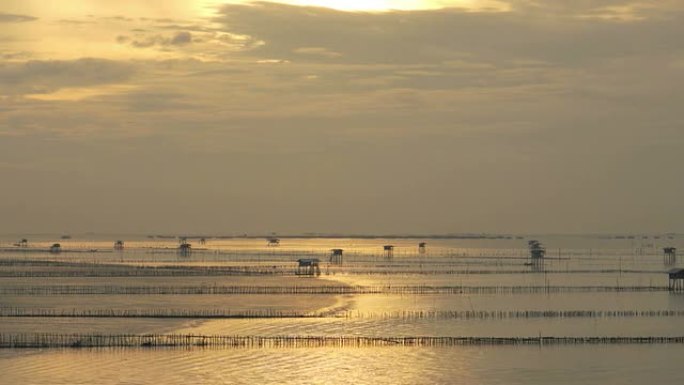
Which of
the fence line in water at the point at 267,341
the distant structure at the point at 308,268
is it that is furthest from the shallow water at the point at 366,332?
the distant structure at the point at 308,268

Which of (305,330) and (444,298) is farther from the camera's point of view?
(444,298)

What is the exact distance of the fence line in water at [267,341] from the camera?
43.5m

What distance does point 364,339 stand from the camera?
147 feet

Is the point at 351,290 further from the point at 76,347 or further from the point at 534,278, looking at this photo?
the point at 76,347

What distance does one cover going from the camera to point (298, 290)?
73.4 meters

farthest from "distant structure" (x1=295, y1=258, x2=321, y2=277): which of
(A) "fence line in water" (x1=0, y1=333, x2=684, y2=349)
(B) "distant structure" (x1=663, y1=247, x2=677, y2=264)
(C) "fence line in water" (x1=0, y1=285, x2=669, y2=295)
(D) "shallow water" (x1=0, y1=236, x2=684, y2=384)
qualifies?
(A) "fence line in water" (x1=0, y1=333, x2=684, y2=349)

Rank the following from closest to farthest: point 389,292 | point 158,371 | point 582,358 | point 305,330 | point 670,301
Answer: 1. point 158,371
2. point 582,358
3. point 305,330
4. point 670,301
5. point 389,292

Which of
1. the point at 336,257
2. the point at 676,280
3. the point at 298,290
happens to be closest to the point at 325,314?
the point at 298,290

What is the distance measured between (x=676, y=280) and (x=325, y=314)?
31842 millimetres

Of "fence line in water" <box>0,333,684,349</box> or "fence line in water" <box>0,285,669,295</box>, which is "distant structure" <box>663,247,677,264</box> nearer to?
"fence line in water" <box>0,285,669,295</box>

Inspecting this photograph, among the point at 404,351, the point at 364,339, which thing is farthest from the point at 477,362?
the point at 364,339

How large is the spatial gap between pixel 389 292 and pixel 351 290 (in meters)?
3.08

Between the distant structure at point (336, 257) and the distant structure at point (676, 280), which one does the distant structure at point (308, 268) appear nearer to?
the distant structure at point (336, 257)

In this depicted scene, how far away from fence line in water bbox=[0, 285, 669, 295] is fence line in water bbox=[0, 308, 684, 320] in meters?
13.4
